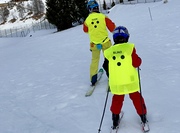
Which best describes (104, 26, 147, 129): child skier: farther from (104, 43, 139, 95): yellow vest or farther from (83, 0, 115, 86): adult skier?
(83, 0, 115, 86): adult skier

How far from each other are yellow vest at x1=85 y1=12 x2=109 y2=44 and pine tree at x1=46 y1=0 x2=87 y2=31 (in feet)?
91.5

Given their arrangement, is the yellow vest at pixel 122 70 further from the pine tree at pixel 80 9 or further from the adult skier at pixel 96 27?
the pine tree at pixel 80 9

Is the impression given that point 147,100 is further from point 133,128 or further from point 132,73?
point 132,73

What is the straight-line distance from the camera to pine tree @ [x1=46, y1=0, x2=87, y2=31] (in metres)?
34.3

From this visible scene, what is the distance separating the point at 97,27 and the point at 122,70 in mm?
2628

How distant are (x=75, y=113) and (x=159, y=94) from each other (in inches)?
75.2

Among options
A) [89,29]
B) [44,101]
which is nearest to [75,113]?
[44,101]

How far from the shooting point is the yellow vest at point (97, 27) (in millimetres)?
6730

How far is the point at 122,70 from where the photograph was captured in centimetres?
440

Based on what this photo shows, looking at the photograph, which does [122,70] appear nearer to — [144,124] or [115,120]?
[115,120]

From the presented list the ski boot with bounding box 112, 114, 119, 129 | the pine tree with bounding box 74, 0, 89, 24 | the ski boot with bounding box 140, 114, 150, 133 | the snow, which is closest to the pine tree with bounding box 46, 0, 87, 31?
the pine tree with bounding box 74, 0, 89, 24

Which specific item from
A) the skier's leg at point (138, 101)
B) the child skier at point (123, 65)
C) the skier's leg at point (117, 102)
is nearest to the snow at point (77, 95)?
the skier's leg at point (138, 101)

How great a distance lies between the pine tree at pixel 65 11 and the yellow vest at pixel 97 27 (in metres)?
27.9

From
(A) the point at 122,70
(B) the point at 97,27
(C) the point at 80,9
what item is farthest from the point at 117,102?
(C) the point at 80,9
